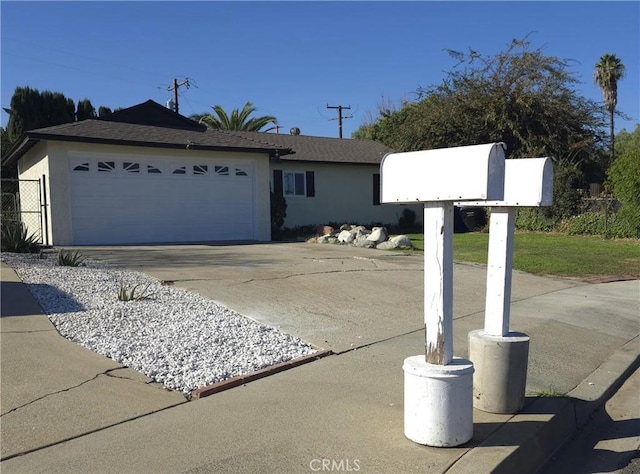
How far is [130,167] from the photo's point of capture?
664 inches

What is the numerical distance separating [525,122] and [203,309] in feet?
75.5

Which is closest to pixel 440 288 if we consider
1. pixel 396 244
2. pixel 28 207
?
pixel 396 244

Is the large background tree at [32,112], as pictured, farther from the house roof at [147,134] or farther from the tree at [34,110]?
the house roof at [147,134]

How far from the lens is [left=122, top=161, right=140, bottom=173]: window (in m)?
16.8

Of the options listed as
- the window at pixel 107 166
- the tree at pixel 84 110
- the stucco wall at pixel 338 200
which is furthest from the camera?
the tree at pixel 84 110

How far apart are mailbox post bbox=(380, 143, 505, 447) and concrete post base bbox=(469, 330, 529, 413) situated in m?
0.66

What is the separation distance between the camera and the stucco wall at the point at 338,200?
23.8 metres

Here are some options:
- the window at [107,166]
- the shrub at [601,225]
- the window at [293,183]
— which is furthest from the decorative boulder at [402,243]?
the shrub at [601,225]

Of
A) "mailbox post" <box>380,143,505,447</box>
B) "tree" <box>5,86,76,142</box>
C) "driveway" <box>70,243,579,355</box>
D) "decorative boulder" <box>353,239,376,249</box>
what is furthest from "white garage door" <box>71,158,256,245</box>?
"tree" <box>5,86,76,142</box>

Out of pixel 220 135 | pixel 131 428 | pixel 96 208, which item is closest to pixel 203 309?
pixel 131 428

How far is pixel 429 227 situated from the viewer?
3727 millimetres

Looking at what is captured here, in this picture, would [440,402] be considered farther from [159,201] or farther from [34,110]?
[34,110]

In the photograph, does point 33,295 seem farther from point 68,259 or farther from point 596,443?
point 596,443

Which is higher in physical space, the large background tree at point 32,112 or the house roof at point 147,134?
the large background tree at point 32,112
